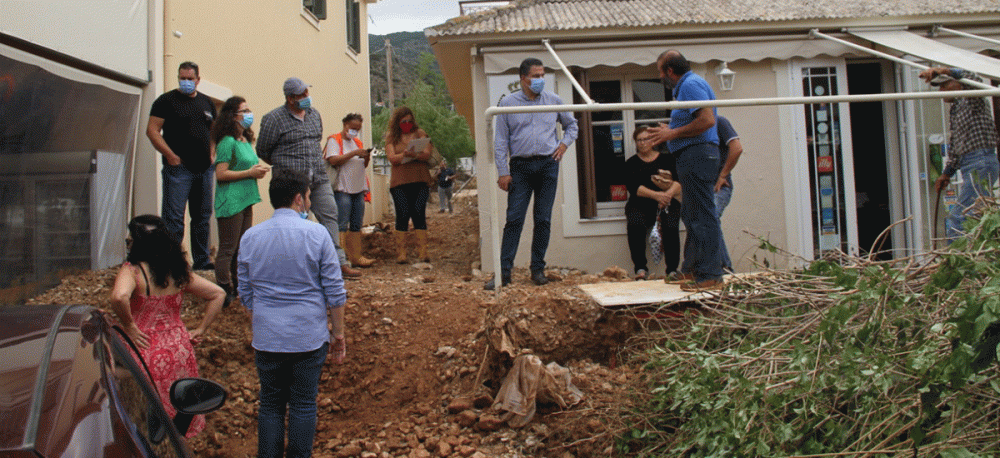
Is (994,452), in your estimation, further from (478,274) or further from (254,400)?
(478,274)

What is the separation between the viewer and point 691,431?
3.68 meters

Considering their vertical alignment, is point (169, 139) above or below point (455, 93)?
below

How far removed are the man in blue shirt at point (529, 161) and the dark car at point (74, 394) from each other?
377 centimetres

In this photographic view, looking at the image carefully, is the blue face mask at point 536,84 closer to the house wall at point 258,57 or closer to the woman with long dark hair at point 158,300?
the woman with long dark hair at point 158,300

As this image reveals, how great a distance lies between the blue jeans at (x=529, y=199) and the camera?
6.11 meters

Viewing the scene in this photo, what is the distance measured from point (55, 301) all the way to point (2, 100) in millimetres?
1519

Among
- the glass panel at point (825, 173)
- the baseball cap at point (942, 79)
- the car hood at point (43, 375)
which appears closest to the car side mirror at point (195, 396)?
the car hood at point (43, 375)

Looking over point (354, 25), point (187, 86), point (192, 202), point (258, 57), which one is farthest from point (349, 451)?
point (354, 25)

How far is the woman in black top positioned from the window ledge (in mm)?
7208

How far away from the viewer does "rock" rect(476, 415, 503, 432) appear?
14.8ft

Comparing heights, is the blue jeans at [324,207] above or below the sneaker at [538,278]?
above

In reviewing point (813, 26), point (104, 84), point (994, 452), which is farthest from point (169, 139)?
point (813, 26)

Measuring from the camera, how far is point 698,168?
522cm

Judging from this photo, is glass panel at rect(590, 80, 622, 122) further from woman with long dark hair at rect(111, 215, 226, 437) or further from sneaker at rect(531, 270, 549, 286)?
woman with long dark hair at rect(111, 215, 226, 437)
